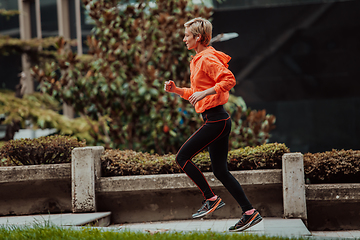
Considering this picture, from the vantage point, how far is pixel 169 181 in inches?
213

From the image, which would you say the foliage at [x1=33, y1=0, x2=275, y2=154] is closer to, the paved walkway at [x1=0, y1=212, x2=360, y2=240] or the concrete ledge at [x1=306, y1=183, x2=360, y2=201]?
the paved walkway at [x1=0, y1=212, x2=360, y2=240]

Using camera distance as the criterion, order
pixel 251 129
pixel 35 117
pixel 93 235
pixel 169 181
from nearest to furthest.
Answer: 1. pixel 93 235
2. pixel 169 181
3. pixel 251 129
4. pixel 35 117

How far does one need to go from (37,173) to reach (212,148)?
2.85 m

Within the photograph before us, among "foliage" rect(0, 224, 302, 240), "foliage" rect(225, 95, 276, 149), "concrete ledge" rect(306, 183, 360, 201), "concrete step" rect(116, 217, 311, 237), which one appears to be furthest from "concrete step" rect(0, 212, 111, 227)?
"foliage" rect(225, 95, 276, 149)

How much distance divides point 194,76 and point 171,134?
400 centimetres

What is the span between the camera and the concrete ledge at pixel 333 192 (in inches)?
198

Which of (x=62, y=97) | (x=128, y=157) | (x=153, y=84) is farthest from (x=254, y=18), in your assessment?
(x=128, y=157)

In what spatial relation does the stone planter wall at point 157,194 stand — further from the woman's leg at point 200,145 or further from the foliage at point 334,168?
the woman's leg at point 200,145

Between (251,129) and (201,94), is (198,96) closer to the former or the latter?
(201,94)

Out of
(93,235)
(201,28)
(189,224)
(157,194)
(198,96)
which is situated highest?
(201,28)

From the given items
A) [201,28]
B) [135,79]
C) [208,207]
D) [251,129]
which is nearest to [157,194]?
[208,207]

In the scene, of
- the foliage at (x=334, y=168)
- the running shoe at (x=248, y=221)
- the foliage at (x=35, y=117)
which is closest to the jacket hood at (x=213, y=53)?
the running shoe at (x=248, y=221)

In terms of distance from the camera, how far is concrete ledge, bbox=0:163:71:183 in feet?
18.3

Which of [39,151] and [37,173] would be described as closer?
[37,173]
